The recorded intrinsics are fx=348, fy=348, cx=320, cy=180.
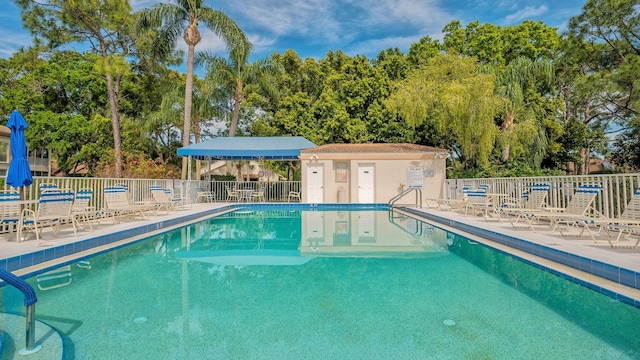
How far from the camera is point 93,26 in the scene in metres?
21.5

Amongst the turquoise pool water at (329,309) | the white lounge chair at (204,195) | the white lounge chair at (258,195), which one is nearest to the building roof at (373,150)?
the white lounge chair at (258,195)

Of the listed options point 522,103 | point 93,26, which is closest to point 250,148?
point 93,26

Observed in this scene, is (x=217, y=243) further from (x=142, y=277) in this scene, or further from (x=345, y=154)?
(x=345, y=154)

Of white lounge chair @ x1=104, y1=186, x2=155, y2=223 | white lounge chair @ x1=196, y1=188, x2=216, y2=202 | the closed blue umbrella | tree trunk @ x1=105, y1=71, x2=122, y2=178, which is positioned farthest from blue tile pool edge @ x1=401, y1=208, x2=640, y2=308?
tree trunk @ x1=105, y1=71, x2=122, y2=178

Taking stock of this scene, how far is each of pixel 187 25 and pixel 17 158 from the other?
15.4m

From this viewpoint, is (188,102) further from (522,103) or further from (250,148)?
(522,103)

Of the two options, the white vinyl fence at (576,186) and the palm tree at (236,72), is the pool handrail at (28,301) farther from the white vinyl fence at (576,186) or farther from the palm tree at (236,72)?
the palm tree at (236,72)

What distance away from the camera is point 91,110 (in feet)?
88.2

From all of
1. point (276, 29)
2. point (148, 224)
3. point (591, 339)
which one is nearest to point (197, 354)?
point (591, 339)

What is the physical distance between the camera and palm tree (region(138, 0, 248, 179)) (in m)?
18.5

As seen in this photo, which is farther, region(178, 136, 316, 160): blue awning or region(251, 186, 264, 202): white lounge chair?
region(251, 186, 264, 202): white lounge chair

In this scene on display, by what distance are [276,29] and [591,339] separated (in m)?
27.6

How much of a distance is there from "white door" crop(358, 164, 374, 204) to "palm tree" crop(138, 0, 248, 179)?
30.5ft

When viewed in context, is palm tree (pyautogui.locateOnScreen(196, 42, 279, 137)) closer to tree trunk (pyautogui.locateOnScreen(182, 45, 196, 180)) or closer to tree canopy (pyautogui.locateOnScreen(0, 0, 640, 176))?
tree canopy (pyautogui.locateOnScreen(0, 0, 640, 176))
